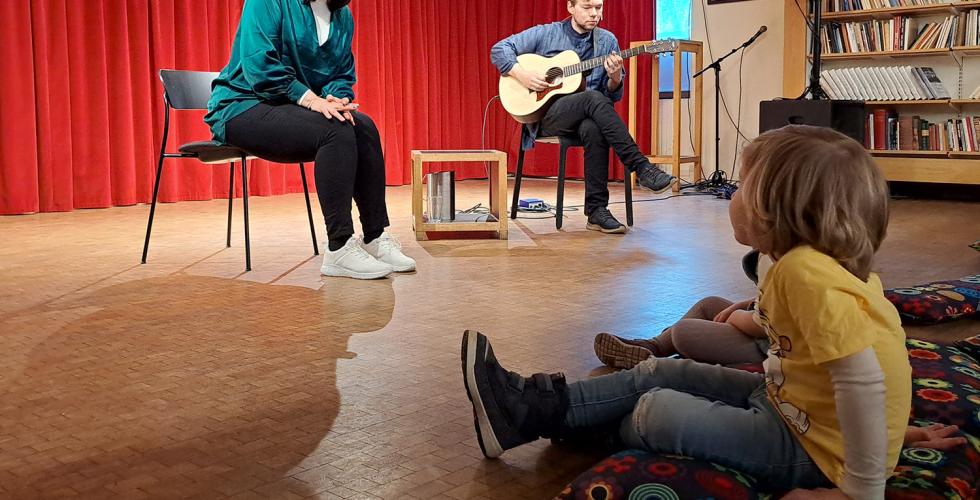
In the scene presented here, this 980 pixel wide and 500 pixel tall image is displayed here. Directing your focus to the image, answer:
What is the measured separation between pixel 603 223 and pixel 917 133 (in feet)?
8.20

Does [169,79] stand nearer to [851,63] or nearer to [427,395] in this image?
[427,395]

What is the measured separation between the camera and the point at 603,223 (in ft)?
12.5

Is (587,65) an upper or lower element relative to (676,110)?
upper

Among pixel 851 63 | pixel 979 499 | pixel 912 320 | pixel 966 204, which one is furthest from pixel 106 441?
pixel 851 63

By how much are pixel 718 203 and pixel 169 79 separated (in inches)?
118

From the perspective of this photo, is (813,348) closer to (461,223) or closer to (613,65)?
(461,223)

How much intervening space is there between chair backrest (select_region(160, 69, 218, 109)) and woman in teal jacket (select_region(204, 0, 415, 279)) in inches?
10.9

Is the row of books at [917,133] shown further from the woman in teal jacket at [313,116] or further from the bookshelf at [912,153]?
the woman in teal jacket at [313,116]

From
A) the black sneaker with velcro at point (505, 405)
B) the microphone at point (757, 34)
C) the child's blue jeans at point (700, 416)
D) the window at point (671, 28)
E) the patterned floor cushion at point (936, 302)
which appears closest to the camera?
the child's blue jeans at point (700, 416)

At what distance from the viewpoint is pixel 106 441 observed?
1394mm

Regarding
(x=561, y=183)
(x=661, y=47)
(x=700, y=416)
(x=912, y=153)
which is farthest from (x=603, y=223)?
(x=700, y=416)

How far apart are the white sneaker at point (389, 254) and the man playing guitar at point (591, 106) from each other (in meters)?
1.17

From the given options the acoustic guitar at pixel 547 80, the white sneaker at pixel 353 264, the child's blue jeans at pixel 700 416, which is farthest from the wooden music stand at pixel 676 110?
the child's blue jeans at pixel 700 416

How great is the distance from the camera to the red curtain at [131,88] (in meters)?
4.39
